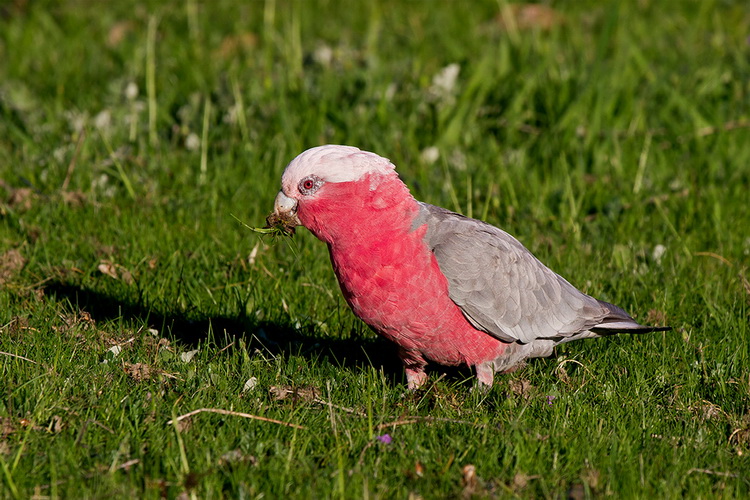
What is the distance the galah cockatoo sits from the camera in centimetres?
389

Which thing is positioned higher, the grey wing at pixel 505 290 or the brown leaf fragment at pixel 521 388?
the grey wing at pixel 505 290

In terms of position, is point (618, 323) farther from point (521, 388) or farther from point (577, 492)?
point (577, 492)

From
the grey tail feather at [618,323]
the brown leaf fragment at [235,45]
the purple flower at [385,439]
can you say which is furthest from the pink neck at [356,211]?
the brown leaf fragment at [235,45]

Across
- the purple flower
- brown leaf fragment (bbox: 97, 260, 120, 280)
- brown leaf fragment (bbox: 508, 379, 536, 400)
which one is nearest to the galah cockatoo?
brown leaf fragment (bbox: 508, 379, 536, 400)

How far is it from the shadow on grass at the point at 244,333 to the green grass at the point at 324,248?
2 cm

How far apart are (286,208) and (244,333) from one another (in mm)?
1011

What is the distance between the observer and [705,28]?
9516 mm

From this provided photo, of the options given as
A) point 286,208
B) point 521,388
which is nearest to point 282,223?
point 286,208

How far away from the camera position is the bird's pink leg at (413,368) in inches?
169

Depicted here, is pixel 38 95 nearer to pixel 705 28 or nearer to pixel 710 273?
pixel 710 273

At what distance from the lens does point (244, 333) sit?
15.3 feet

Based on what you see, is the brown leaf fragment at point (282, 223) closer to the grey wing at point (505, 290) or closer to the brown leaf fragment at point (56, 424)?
the grey wing at point (505, 290)

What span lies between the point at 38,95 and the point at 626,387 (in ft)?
19.7

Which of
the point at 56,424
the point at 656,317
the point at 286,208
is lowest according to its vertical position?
the point at 656,317
